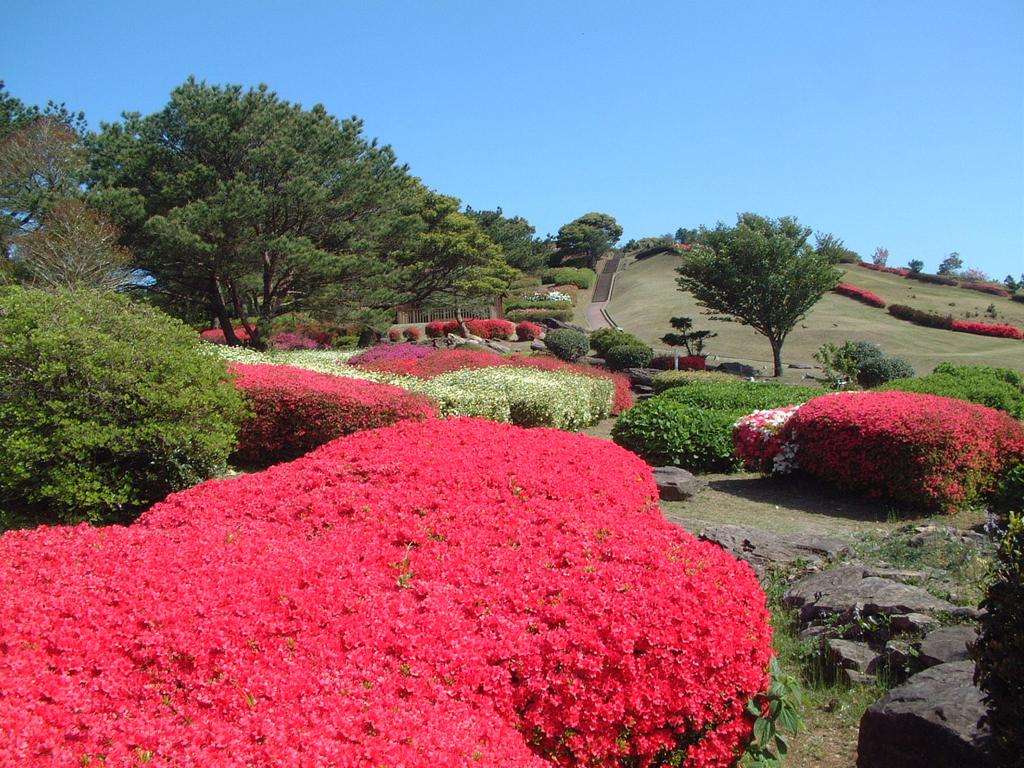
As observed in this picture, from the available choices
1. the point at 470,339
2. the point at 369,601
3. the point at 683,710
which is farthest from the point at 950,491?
the point at 470,339

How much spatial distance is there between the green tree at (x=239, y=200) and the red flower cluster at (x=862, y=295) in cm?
3023

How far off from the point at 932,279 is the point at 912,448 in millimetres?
54267

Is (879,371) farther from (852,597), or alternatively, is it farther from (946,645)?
(946,645)

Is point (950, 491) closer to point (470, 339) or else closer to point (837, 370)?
point (837, 370)

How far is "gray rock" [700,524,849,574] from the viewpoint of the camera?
6031mm

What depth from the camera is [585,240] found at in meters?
76.8

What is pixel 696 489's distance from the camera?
9055 millimetres

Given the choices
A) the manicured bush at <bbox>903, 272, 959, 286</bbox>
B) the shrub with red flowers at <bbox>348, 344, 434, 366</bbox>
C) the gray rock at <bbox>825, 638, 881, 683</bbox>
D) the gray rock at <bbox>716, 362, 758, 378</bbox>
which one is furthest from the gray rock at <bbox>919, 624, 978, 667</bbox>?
the manicured bush at <bbox>903, 272, 959, 286</bbox>

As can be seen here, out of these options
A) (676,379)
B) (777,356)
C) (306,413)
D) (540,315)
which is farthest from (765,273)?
(306,413)

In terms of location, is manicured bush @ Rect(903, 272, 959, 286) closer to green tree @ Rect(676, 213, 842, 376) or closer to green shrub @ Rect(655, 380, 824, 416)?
green tree @ Rect(676, 213, 842, 376)

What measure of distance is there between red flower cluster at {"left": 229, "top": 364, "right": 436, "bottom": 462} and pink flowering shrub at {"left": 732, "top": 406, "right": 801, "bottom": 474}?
431cm

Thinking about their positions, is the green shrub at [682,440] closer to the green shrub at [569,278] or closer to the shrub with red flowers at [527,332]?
the shrub with red flowers at [527,332]

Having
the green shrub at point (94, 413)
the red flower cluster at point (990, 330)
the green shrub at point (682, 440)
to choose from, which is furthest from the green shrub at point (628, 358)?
the red flower cluster at point (990, 330)

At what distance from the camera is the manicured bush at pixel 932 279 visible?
5340cm
